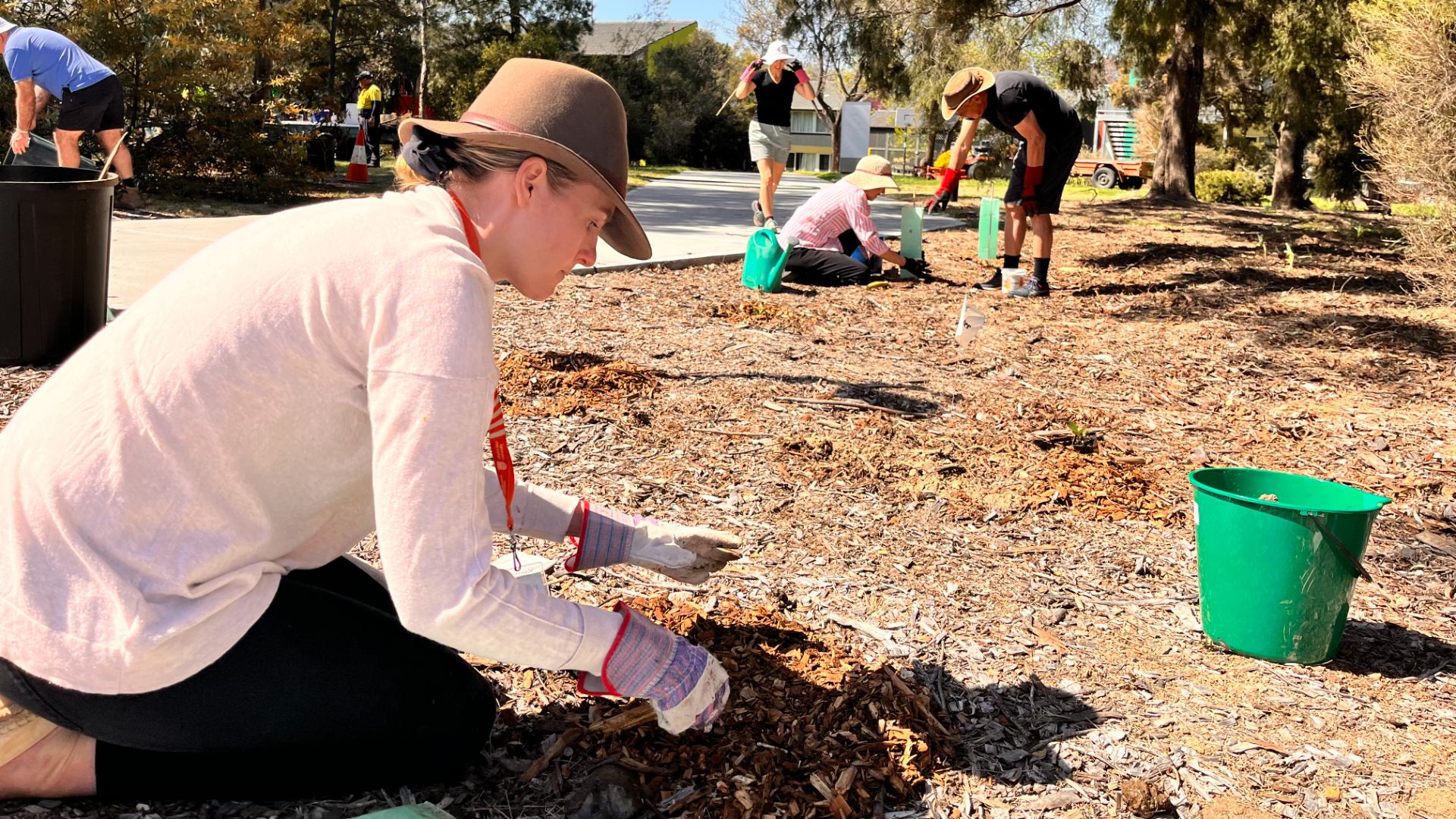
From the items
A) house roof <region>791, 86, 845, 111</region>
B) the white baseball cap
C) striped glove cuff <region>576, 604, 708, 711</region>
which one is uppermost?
house roof <region>791, 86, 845, 111</region>

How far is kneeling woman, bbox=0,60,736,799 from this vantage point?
1.62 meters

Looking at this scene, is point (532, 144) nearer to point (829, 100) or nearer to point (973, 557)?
point (973, 557)

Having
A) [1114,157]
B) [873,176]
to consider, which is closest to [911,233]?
[873,176]

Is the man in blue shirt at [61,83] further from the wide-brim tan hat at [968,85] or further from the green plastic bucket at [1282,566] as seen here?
the green plastic bucket at [1282,566]

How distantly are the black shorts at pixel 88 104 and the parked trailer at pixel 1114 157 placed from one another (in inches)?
1118

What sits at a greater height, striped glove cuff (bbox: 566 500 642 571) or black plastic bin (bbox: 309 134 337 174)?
black plastic bin (bbox: 309 134 337 174)

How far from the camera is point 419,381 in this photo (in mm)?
1580

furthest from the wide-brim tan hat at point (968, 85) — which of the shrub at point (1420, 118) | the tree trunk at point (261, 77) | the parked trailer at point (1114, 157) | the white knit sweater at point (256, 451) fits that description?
the parked trailer at point (1114, 157)

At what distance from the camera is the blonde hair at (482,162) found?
5.82 ft

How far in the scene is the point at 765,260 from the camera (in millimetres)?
7742

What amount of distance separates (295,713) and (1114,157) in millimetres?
44479

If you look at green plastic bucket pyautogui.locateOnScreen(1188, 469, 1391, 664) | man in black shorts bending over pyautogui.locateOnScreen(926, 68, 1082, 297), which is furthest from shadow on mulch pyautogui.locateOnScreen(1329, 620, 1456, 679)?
man in black shorts bending over pyautogui.locateOnScreen(926, 68, 1082, 297)

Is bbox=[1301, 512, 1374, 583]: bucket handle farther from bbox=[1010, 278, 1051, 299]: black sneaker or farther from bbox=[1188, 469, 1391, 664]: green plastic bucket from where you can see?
bbox=[1010, 278, 1051, 299]: black sneaker

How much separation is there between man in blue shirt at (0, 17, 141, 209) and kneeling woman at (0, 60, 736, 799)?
699 centimetres
